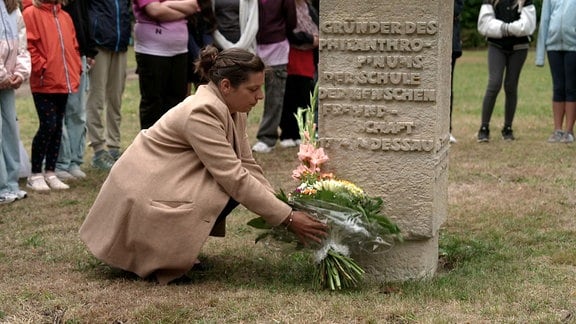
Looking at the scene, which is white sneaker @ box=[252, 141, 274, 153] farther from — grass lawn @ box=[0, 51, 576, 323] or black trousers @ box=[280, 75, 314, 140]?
grass lawn @ box=[0, 51, 576, 323]

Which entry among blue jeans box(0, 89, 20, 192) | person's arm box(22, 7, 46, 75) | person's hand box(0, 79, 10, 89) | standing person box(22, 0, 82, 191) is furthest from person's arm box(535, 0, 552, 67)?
person's hand box(0, 79, 10, 89)

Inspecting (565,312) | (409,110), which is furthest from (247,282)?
(565,312)

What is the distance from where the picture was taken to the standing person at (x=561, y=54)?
1054 cm

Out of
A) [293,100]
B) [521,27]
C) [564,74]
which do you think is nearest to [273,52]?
[293,100]

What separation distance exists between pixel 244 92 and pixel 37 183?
11.7ft

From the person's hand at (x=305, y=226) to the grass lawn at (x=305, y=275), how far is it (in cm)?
28

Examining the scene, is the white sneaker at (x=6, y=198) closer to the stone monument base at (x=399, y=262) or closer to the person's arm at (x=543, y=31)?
the stone monument base at (x=399, y=262)

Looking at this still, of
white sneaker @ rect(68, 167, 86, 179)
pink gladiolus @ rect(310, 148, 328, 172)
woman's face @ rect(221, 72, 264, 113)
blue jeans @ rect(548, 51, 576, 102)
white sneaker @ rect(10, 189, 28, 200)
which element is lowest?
white sneaker @ rect(68, 167, 86, 179)

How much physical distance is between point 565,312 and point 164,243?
2.06 meters

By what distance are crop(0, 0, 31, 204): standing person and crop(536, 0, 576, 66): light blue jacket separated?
5782mm

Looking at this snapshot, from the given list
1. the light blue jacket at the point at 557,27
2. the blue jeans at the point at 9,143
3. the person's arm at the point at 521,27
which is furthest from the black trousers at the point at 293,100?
the blue jeans at the point at 9,143

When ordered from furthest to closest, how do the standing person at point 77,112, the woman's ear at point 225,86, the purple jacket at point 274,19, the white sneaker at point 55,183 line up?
1. the purple jacket at point 274,19
2. the standing person at point 77,112
3. the white sneaker at point 55,183
4. the woman's ear at point 225,86

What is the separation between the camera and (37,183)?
8.20 m

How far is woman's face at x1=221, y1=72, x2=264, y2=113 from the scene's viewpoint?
206 inches
